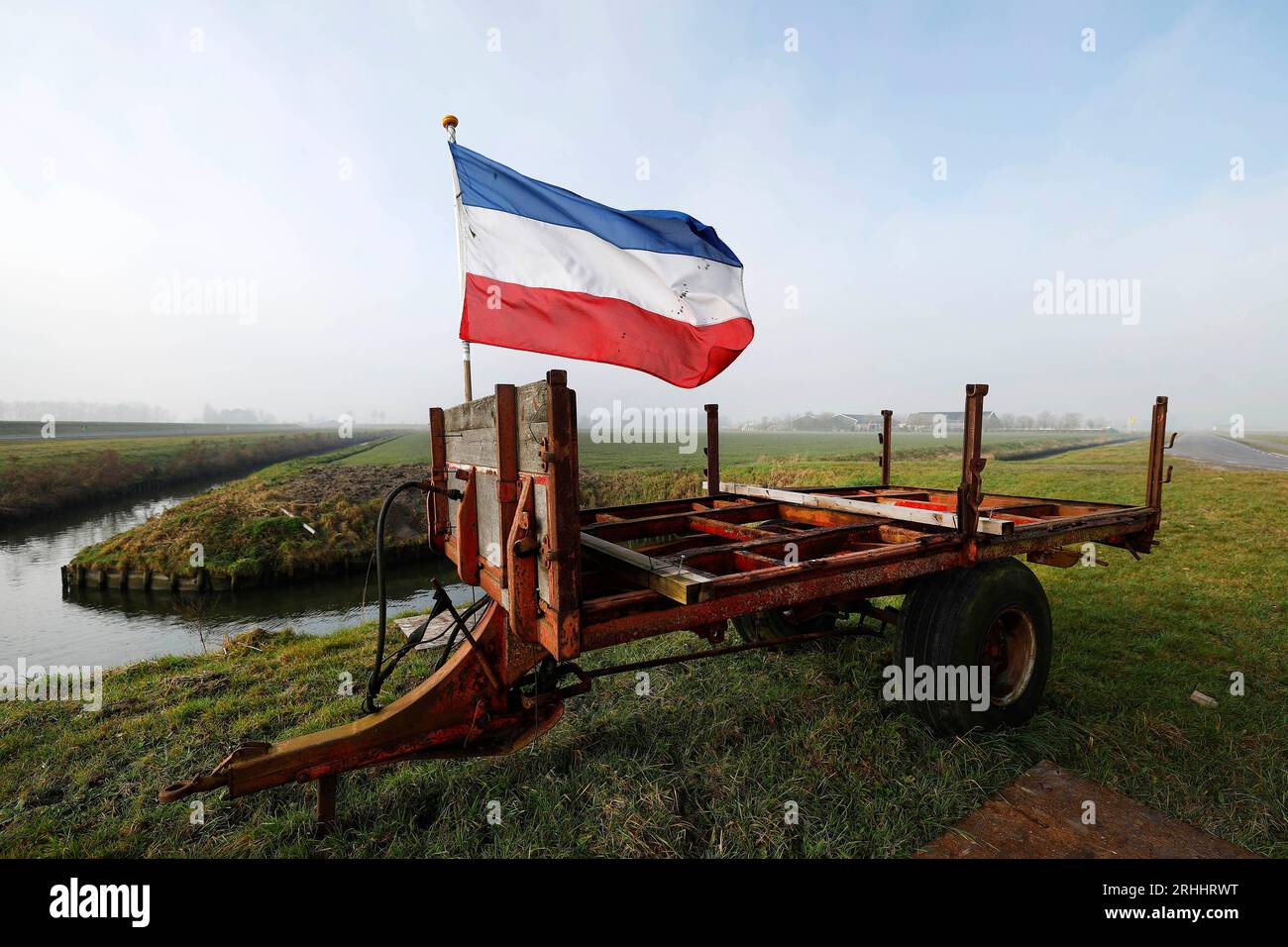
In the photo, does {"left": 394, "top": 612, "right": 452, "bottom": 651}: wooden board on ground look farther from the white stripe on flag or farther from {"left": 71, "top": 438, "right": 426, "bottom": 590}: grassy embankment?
{"left": 71, "top": 438, "right": 426, "bottom": 590}: grassy embankment

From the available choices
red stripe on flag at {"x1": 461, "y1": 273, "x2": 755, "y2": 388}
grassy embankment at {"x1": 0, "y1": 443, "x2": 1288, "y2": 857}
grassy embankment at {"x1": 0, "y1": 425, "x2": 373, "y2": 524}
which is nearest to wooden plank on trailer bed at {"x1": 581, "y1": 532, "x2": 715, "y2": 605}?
grassy embankment at {"x1": 0, "y1": 443, "x2": 1288, "y2": 857}

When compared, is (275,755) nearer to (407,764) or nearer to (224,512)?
(407,764)

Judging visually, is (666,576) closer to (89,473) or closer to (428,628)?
(428,628)

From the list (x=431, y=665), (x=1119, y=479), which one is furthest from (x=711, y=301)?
(x=1119, y=479)

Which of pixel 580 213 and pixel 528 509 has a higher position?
pixel 580 213

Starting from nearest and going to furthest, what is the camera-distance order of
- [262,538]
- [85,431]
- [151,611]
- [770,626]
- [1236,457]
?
[770,626] → [151,611] → [262,538] → [1236,457] → [85,431]

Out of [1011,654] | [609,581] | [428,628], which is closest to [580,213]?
[609,581]
